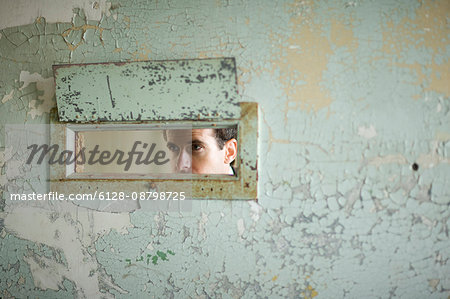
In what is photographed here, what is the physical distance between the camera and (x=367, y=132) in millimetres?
1221

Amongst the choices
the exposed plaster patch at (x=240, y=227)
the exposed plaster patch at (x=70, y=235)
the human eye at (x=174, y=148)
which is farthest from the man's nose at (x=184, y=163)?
the exposed plaster patch at (x=240, y=227)

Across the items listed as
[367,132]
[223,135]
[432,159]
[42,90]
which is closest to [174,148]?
[223,135]

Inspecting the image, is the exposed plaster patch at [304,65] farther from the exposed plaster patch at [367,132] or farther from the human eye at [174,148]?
the human eye at [174,148]

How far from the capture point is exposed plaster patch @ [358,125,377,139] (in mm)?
1218

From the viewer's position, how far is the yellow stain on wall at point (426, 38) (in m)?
1.19

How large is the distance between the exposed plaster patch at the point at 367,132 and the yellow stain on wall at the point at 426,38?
0.21 m

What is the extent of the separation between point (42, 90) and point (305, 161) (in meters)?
1.17

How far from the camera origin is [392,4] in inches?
47.8

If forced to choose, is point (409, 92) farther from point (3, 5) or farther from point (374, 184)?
point (3, 5)

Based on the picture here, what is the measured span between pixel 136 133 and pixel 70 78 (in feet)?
6.33

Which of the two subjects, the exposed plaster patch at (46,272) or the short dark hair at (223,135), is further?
the short dark hair at (223,135)

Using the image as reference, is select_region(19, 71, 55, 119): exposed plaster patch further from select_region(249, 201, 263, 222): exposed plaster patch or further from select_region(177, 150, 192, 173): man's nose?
select_region(177, 150, 192, 173): man's nose

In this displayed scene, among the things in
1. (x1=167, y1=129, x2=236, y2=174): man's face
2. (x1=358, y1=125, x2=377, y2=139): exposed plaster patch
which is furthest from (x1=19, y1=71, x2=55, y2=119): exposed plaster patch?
(x1=358, y1=125, x2=377, y2=139): exposed plaster patch

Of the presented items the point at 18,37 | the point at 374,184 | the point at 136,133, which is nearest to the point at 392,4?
the point at 374,184
